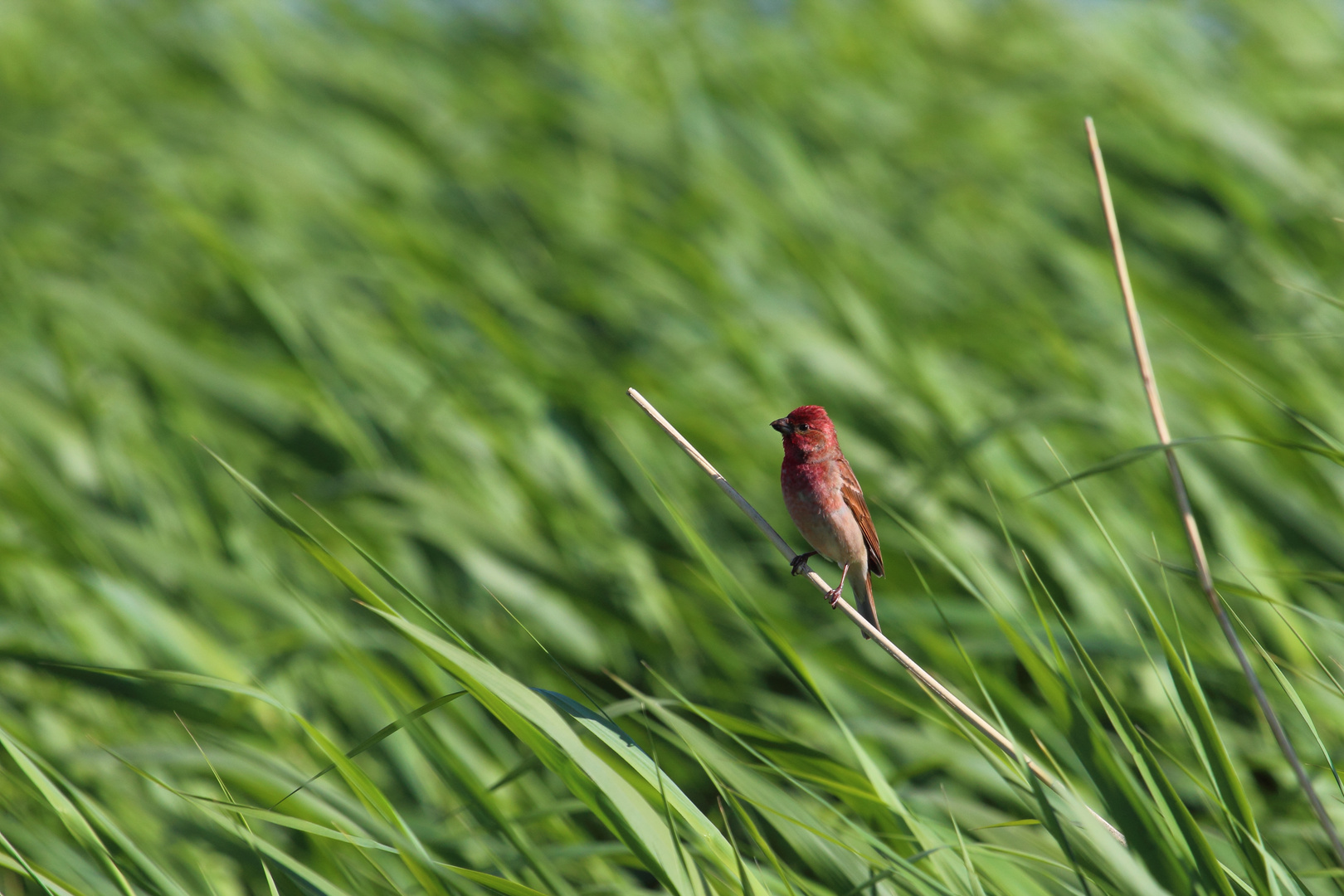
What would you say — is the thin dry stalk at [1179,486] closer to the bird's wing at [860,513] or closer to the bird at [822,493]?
the bird at [822,493]

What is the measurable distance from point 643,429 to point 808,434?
1773mm

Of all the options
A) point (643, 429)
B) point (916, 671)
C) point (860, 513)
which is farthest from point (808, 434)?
point (643, 429)

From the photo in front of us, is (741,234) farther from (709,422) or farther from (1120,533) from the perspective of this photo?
(1120,533)

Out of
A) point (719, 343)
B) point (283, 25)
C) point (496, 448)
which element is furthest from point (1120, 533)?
point (283, 25)

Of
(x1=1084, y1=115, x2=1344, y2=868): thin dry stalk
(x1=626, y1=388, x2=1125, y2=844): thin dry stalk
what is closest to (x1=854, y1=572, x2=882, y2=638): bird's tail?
(x1=626, y1=388, x2=1125, y2=844): thin dry stalk

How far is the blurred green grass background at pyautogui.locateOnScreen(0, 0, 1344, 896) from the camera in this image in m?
2.01

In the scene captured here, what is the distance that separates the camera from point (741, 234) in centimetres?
481

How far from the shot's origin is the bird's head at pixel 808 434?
6.82 feet

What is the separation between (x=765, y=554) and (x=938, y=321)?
1.26 meters

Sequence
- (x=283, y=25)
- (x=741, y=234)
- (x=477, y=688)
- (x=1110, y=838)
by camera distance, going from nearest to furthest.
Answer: (x=1110, y=838) < (x=477, y=688) < (x=741, y=234) < (x=283, y=25)

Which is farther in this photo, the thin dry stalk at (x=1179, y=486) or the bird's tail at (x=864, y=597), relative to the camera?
the bird's tail at (x=864, y=597)

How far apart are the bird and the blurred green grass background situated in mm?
286

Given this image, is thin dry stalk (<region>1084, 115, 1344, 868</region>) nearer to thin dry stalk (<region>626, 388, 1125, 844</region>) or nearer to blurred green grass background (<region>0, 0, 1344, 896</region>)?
blurred green grass background (<region>0, 0, 1344, 896</region>)

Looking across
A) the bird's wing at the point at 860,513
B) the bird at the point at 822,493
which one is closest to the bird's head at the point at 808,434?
the bird at the point at 822,493
